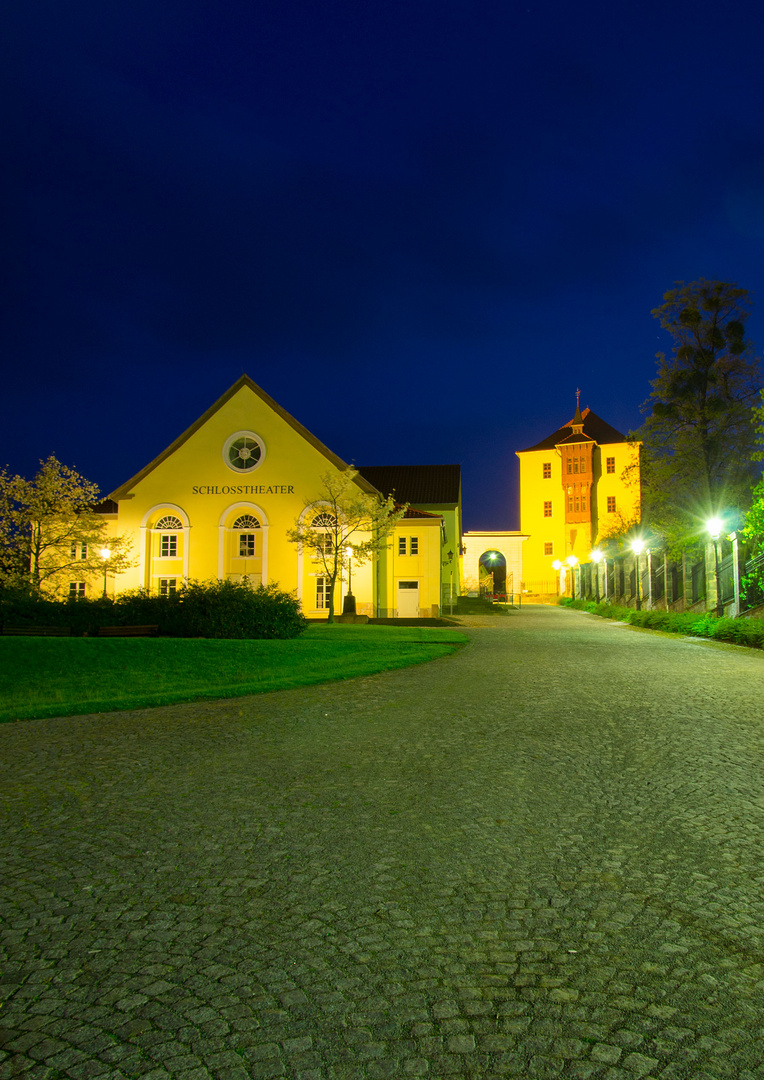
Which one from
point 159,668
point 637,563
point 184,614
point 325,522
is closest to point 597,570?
point 637,563

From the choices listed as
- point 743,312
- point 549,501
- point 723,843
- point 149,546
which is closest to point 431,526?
point 149,546

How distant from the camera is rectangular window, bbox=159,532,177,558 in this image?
41.9 m

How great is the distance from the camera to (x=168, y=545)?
1656 inches

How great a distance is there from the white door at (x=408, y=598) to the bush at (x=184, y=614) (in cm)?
2129

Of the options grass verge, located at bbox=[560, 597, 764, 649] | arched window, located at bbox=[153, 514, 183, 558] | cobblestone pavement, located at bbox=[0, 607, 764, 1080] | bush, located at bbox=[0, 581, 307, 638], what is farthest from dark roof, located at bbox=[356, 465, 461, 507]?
cobblestone pavement, located at bbox=[0, 607, 764, 1080]

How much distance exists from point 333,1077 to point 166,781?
388 centimetres

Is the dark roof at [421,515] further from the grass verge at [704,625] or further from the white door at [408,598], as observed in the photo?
the grass verge at [704,625]

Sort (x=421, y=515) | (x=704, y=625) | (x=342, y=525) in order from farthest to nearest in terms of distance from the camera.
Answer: (x=421, y=515)
(x=342, y=525)
(x=704, y=625)

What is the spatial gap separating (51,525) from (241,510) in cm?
972

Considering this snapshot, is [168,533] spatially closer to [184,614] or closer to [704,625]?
[184,614]

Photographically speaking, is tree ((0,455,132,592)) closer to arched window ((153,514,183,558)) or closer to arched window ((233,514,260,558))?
arched window ((153,514,183,558))

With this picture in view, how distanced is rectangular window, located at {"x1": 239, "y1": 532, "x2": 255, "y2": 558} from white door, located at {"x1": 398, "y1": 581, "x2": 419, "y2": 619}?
27.5 feet

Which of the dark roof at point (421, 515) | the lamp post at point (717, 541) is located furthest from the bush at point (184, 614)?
the dark roof at point (421, 515)

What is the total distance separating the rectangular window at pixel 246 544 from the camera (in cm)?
4131
